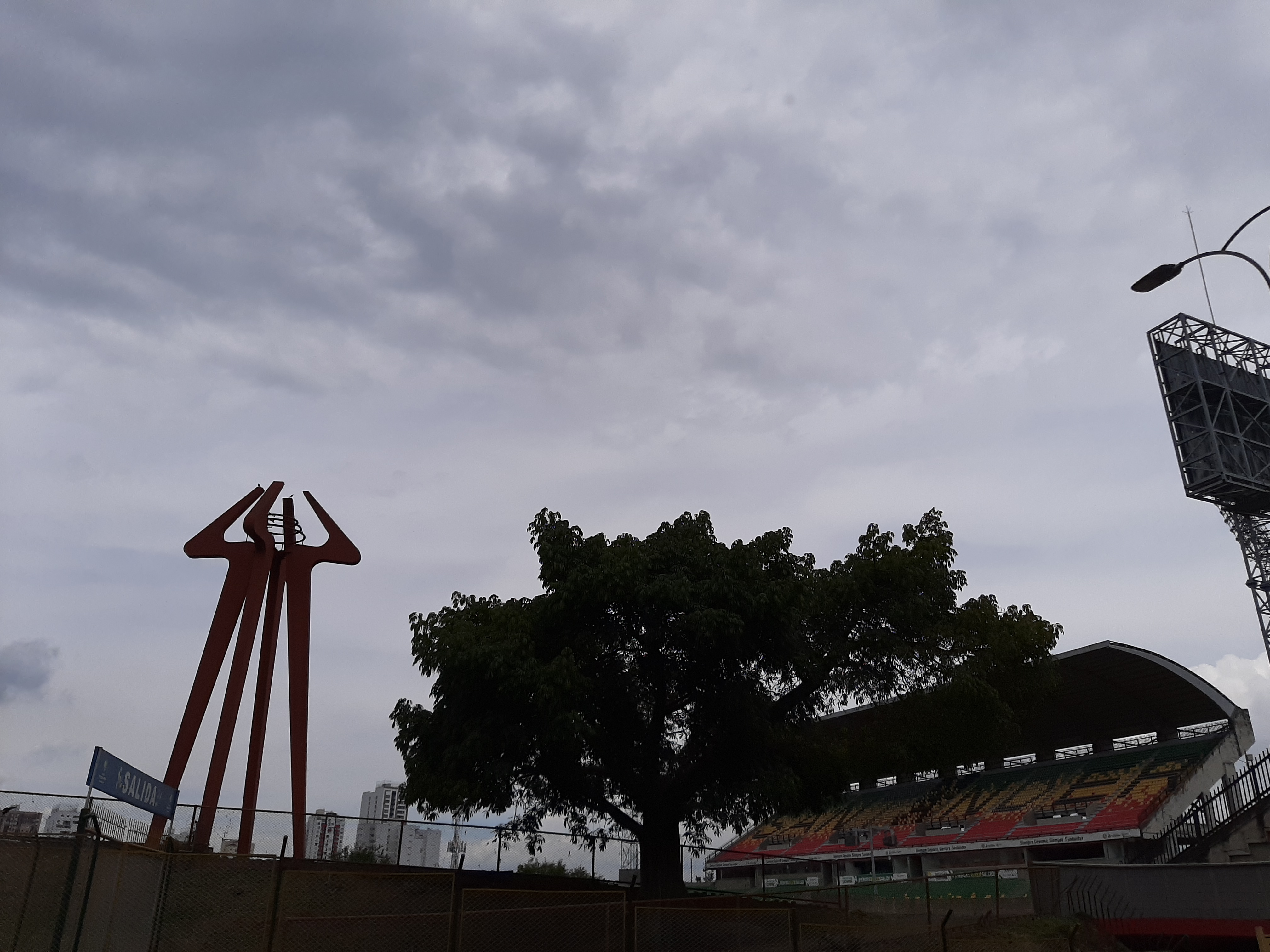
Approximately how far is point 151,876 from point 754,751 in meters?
13.4

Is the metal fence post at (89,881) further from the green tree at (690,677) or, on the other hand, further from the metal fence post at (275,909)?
the green tree at (690,677)

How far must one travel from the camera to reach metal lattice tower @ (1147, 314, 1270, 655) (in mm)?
51844

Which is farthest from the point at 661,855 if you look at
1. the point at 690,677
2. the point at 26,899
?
the point at 26,899

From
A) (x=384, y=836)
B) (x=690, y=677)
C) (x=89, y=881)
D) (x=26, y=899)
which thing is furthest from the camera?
(x=384, y=836)

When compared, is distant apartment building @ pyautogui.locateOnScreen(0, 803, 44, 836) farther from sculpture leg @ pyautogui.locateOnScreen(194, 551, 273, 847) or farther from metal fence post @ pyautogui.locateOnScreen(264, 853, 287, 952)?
metal fence post @ pyautogui.locateOnScreen(264, 853, 287, 952)

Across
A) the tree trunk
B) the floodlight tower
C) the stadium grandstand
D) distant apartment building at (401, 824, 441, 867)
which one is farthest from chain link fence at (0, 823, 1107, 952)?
the floodlight tower

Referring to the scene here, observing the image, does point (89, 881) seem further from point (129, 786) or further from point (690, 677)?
point (690, 677)

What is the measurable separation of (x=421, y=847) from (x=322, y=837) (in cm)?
651

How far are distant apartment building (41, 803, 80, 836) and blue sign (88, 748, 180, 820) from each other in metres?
7.60

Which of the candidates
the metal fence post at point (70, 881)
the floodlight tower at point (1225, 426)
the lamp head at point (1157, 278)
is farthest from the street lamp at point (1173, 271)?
the floodlight tower at point (1225, 426)

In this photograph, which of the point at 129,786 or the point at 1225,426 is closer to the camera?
the point at 129,786

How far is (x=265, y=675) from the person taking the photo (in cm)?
2597

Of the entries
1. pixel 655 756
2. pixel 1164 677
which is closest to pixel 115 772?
pixel 655 756

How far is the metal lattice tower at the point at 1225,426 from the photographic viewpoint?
51844mm
